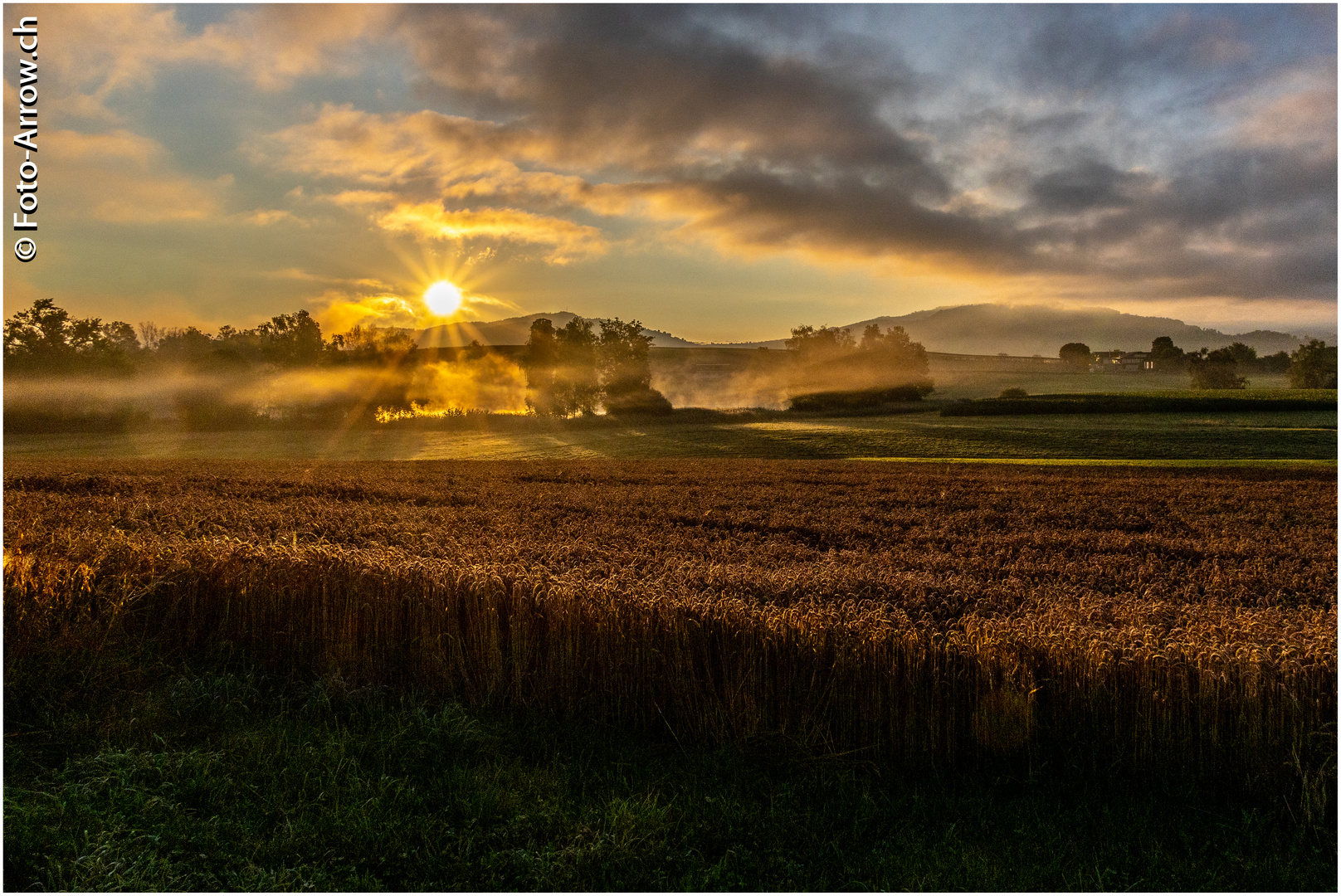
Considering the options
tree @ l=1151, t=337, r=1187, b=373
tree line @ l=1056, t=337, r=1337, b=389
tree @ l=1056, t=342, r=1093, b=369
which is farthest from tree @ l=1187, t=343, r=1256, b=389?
tree @ l=1056, t=342, r=1093, b=369

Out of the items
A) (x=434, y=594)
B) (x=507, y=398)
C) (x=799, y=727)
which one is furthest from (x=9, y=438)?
(x=799, y=727)

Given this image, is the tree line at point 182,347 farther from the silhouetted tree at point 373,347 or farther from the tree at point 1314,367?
the tree at point 1314,367

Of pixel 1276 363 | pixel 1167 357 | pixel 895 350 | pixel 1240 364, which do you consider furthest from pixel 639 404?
pixel 1276 363

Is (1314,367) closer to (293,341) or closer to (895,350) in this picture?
(895,350)

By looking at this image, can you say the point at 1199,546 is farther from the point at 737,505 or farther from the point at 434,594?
the point at 434,594

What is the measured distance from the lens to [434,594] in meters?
7.09

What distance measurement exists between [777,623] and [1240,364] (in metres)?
129

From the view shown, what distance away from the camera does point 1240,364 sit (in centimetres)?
10719

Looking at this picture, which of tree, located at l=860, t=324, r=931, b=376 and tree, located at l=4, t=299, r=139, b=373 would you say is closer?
tree, located at l=4, t=299, r=139, b=373

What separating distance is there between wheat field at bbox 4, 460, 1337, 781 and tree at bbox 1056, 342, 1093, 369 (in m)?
131

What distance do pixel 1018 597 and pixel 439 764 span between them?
636 cm

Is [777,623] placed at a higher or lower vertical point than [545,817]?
higher

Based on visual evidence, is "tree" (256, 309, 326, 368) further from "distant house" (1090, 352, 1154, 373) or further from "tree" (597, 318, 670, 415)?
"distant house" (1090, 352, 1154, 373)

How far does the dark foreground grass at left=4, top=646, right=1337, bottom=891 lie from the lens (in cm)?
429
